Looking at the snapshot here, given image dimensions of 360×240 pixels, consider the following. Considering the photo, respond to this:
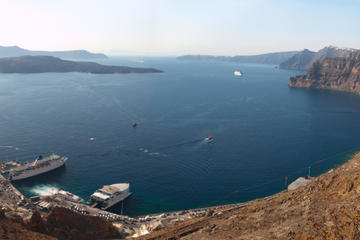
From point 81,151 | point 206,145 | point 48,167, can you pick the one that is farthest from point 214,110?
point 48,167

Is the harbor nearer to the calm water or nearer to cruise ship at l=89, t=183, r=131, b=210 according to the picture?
cruise ship at l=89, t=183, r=131, b=210

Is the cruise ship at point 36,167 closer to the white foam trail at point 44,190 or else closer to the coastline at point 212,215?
the white foam trail at point 44,190

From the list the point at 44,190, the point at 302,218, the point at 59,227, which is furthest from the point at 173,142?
the point at 302,218

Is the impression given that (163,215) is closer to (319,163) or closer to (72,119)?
(319,163)

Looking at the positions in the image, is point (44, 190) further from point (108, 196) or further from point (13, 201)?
point (108, 196)

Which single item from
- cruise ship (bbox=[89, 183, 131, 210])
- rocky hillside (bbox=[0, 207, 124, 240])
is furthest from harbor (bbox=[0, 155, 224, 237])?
rocky hillside (bbox=[0, 207, 124, 240])

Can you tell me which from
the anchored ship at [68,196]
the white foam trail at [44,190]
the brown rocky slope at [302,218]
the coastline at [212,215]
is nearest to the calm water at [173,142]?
the white foam trail at [44,190]
